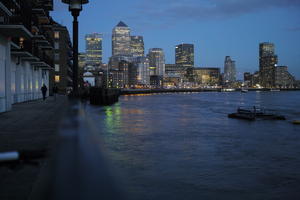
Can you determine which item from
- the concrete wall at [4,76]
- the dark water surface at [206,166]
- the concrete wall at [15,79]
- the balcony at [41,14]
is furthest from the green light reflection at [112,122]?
the balcony at [41,14]

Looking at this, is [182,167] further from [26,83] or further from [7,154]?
[26,83]

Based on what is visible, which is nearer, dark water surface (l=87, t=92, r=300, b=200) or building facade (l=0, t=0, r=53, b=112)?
dark water surface (l=87, t=92, r=300, b=200)

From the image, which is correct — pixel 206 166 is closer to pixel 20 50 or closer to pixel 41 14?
pixel 20 50

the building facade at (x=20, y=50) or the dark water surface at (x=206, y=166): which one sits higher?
the building facade at (x=20, y=50)

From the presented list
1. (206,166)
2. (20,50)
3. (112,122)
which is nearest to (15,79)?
(20,50)

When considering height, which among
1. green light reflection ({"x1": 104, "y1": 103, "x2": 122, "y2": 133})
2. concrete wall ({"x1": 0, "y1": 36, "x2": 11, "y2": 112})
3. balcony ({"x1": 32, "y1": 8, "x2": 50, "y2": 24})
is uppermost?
balcony ({"x1": 32, "y1": 8, "x2": 50, "y2": 24})

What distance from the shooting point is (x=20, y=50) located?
120ft

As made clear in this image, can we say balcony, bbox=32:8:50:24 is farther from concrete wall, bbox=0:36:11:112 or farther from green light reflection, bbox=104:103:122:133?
concrete wall, bbox=0:36:11:112

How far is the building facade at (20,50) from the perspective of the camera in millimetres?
25769

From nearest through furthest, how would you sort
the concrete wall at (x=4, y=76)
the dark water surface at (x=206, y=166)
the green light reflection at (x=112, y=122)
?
the dark water surface at (x=206, y=166)
the green light reflection at (x=112, y=122)
the concrete wall at (x=4, y=76)

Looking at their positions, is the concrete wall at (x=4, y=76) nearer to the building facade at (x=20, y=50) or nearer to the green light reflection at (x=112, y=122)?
the building facade at (x=20, y=50)

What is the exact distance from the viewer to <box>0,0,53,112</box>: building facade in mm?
25769

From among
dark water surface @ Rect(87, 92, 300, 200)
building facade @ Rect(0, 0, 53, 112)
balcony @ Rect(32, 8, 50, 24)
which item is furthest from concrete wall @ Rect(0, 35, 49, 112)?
dark water surface @ Rect(87, 92, 300, 200)

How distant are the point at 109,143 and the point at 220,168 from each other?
262 inches
